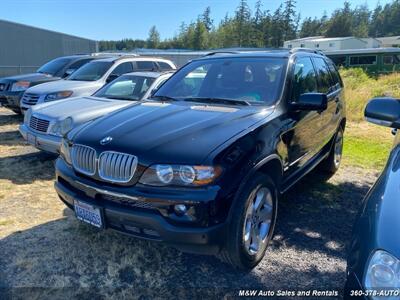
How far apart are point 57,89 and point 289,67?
5.75 m

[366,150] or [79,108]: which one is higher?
[79,108]

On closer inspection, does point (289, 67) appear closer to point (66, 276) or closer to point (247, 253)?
point (247, 253)

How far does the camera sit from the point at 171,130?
3.00 m

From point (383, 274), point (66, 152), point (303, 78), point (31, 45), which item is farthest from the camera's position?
point (31, 45)

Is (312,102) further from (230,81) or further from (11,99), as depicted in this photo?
(11,99)

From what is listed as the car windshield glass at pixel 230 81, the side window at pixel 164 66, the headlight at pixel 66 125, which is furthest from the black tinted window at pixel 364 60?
the headlight at pixel 66 125

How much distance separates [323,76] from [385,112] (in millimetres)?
2281

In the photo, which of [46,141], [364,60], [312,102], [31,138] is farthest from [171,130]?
[364,60]

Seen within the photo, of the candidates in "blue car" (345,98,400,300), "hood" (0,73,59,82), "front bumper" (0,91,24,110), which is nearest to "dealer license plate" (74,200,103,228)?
"blue car" (345,98,400,300)

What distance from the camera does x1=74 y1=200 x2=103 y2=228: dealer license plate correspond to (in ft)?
9.36

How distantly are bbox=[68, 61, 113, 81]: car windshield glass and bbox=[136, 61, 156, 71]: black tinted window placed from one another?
0.77 meters

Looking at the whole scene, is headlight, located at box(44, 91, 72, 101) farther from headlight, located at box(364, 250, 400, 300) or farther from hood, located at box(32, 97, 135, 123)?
headlight, located at box(364, 250, 400, 300)

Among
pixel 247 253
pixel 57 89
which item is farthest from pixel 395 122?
pixel 57 89

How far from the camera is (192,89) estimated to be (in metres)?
4.23
